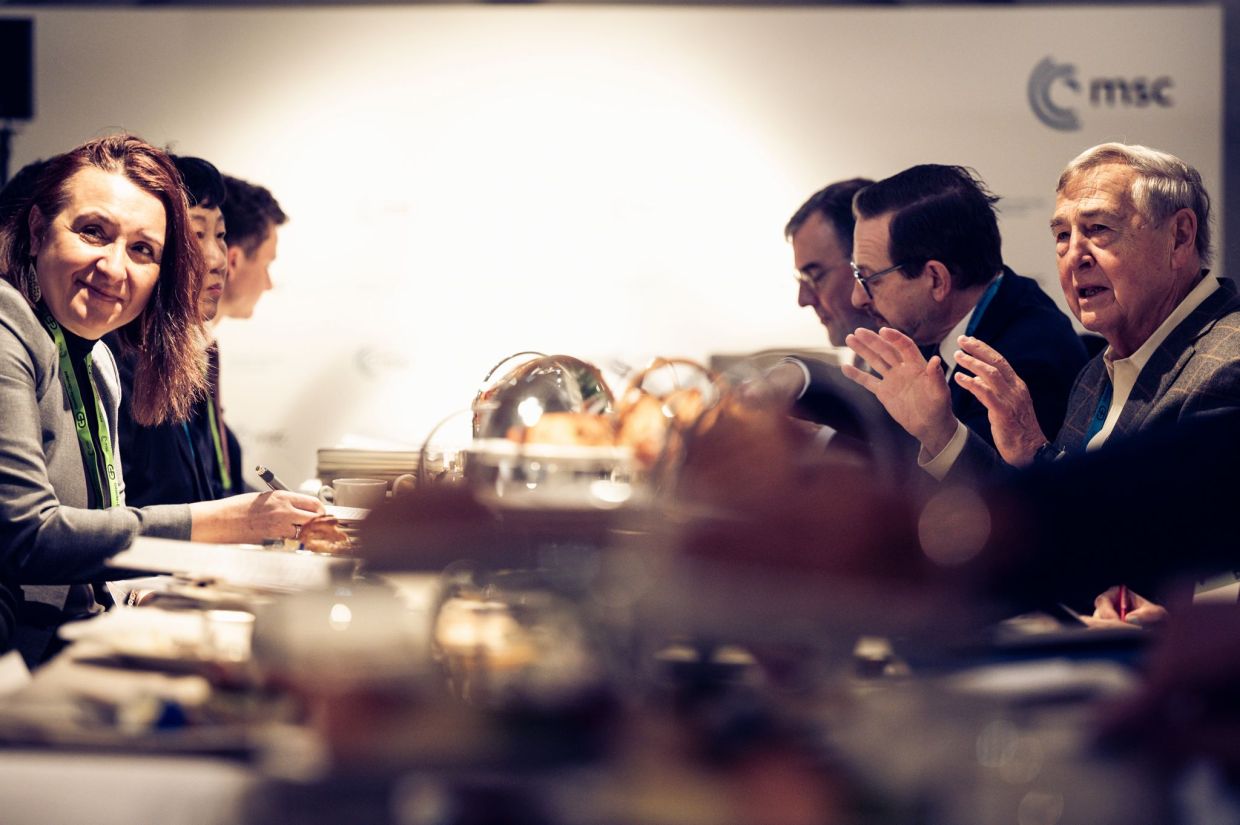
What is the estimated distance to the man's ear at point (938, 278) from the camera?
2.68 metres

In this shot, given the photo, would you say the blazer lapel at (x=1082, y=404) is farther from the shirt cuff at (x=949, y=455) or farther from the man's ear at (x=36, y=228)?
the man's ear at (x=36, y=228)

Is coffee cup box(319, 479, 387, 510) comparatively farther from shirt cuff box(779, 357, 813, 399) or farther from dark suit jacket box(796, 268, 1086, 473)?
shirt cuff box(779, 357, 813, 399)

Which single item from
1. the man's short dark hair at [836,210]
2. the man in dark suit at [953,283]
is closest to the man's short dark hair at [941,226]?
the man in dark suit at [953,283]

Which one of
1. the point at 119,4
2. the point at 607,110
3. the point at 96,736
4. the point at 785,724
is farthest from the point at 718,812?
the point at 119,4

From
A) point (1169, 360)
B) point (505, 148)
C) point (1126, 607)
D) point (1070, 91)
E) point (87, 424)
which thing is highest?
point (1070, 91)

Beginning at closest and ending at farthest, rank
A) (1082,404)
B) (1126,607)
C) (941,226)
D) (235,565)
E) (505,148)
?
(235,565), (1126,607), (1082,404), (941,226), (505,148)

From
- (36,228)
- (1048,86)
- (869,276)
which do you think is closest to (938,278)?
(869,276)

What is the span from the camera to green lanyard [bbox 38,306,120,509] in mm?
1873

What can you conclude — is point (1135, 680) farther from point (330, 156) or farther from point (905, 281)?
point (330, 156)

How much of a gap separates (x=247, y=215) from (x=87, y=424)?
1.68m

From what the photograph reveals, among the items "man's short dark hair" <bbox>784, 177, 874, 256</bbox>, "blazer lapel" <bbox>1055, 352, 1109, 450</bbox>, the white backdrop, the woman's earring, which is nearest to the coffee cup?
the woman's earring

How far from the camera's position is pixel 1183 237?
209 cm

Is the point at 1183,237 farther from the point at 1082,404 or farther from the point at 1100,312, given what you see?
the point at 1082,404

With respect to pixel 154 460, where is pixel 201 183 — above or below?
above
